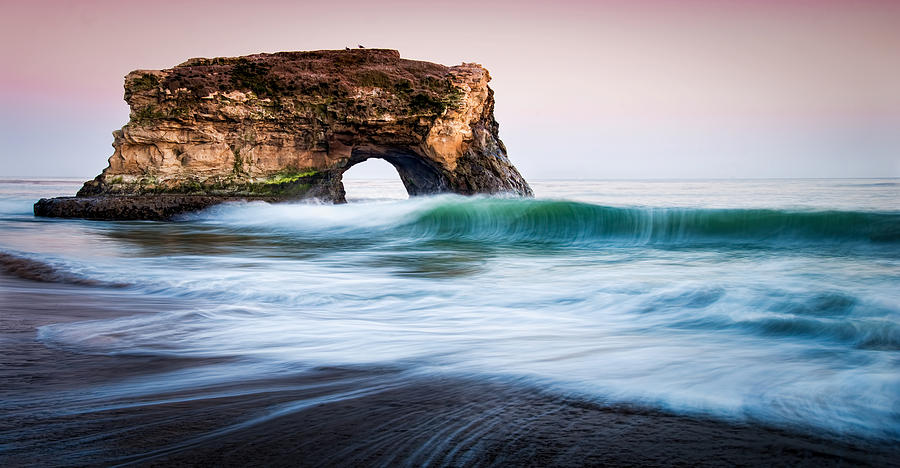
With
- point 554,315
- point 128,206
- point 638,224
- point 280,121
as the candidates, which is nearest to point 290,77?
point 280,121

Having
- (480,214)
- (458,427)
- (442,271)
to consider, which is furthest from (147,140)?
(458,427)

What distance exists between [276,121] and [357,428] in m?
17.8

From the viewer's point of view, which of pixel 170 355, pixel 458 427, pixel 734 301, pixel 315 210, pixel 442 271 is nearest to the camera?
pixel 458 427

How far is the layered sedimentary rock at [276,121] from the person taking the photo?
18.2 m

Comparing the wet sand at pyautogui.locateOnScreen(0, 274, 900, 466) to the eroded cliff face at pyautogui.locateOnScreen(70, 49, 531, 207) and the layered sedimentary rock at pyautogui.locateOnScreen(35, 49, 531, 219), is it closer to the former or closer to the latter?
the layered sedimentary rock at pyautogui.locateOnScreen(35, 49, 531, 219)

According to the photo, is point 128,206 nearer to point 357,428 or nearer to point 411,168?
point 411,168

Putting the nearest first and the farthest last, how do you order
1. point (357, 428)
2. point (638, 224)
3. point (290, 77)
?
point (357, 428) < point (638, 224) < point (290, 77)

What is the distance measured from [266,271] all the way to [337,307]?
83.7 inches

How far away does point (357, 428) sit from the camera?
2.04 metres

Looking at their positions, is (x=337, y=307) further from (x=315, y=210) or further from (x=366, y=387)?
(x=315, y=210)

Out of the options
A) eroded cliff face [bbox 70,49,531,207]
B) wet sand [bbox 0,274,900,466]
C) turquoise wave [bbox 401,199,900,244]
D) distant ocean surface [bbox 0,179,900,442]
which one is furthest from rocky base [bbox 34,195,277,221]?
wet sand [bbox 0,274,900,466]

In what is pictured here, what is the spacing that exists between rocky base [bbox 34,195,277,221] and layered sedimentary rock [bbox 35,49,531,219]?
356 mm

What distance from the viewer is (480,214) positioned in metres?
15.0

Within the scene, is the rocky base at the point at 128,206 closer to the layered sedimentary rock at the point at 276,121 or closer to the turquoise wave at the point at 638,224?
the layered sedimentary rock at the point at 276,121
